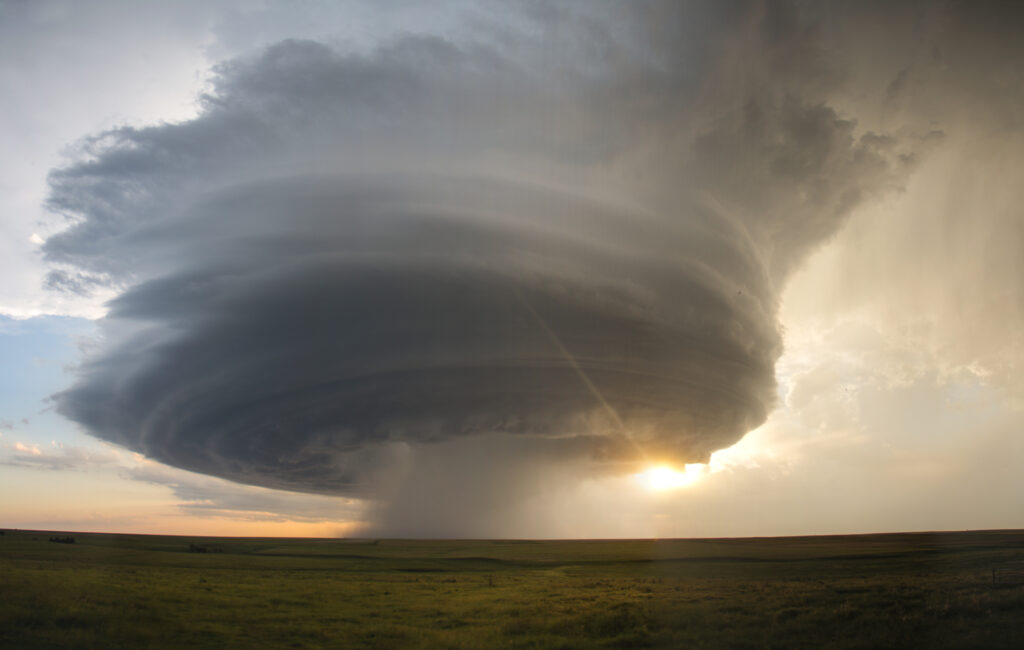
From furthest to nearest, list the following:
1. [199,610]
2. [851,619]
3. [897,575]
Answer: [897,575]
[199,610]
[851,619]

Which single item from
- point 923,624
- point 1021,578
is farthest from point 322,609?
point 1021,578

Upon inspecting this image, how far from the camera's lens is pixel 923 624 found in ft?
108

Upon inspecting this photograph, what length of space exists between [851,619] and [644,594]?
1814cm

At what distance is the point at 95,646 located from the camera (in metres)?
31.3

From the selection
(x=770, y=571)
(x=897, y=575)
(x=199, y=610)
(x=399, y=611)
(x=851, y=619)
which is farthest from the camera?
(x=770, y=571)

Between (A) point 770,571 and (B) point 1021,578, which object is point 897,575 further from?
(A) point 770,571

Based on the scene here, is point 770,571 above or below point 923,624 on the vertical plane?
below

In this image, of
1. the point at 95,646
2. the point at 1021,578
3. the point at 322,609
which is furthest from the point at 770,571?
the point at 95,646

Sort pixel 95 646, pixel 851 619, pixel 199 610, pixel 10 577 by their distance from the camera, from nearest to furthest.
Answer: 1. pixel 95 646
2. pixel 851 619
3. pixel 199 610
4. pixel 10 577

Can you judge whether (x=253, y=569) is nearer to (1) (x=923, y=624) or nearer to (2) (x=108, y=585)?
(2) (x=108, y=585)

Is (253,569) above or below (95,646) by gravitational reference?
below

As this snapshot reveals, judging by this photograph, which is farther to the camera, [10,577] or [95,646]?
[10,577]

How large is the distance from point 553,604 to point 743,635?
55.6ft

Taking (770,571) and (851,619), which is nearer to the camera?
(851,619)
